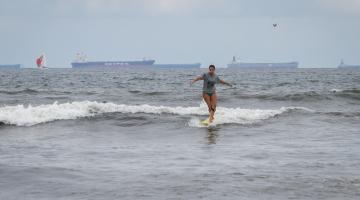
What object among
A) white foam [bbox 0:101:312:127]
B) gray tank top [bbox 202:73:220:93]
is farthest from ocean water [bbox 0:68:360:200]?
gray tank top [bbox 202:73:220:93]

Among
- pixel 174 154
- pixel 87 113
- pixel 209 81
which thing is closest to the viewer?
pixel 174 154

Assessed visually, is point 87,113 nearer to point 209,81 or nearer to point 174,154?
point 209,81

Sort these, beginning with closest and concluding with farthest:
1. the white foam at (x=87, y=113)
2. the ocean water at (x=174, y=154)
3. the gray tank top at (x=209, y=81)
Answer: the ocean water at (x=174, y=154) → the gray tank top at (x=209, y=81) → the white foam at (x=87, y=113)

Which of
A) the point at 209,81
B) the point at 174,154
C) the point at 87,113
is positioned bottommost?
the point at 174,154

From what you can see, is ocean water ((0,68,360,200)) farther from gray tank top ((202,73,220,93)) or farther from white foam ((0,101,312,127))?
gray tank top ((202,73,220,93))

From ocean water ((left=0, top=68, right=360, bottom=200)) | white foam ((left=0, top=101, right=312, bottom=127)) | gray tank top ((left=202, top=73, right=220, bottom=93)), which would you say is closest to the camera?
ocean water ((left=0, top=68, right=360, bottom=200))

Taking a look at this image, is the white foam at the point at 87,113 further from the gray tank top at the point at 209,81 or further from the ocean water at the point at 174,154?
the gray tank top at the point at 209,81

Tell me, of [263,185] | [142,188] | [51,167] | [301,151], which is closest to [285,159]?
[301,151]

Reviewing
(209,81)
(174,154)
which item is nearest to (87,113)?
(209,81)

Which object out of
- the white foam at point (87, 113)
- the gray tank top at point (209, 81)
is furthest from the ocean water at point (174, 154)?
the gray tank top at point (209, 81)

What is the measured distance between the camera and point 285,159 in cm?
1031

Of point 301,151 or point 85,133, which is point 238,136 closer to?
point 301,151

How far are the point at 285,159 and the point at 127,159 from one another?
9.79ft

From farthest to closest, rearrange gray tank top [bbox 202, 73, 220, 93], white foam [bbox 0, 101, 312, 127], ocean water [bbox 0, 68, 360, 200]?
white foam [bbox 0, 101, 312, 127]
gray tank top [bbox 202, 73, 220, 93]
ocean water [bbox 0, 68, 360, 200]
